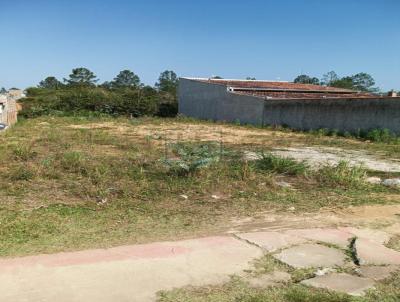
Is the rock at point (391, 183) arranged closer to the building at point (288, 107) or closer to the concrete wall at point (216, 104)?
the building at point (288, 107)

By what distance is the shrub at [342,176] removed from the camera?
7.22 metres

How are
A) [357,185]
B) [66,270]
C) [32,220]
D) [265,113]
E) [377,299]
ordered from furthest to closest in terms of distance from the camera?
[265,113] < [357,185] < [32,220] < [66,270] < [377,299]

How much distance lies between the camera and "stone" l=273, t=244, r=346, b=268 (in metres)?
3.99

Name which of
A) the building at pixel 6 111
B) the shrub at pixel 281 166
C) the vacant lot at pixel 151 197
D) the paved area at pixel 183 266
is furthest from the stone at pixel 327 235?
the building at pixel 6 111

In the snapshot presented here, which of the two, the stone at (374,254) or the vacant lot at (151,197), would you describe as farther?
the vacant lot at (151,197)

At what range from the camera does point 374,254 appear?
429cm

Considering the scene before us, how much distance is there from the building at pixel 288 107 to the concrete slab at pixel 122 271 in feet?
53.1

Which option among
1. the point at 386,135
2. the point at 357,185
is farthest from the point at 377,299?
the point at 386,135

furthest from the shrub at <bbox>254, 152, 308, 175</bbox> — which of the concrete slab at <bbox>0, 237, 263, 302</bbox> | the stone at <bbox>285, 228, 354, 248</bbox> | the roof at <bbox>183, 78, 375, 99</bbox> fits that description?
the roof at <bbox>183, 78, 375, 99</bbox>

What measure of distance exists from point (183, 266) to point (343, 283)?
1245 mm

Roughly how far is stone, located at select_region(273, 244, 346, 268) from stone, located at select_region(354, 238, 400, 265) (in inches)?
7.2

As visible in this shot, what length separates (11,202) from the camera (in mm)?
5609

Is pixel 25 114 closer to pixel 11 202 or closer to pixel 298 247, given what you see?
pixel 11 202

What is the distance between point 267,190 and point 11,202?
3.34 meters
